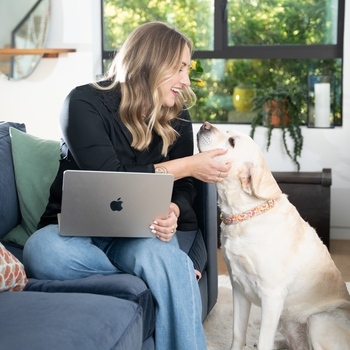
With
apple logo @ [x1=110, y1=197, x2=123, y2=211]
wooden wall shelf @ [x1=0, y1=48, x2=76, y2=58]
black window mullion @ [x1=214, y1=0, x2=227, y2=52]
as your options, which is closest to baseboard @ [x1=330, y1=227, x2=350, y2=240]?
black window mullion @ [x1=214, y1=0, x2=227, y2=52]

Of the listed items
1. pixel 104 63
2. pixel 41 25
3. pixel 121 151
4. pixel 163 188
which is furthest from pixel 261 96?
pixel 163 188

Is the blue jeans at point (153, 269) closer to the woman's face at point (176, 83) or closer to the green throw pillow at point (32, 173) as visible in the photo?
the green throw pillow at point (32, 173)

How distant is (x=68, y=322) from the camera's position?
1.71 metres

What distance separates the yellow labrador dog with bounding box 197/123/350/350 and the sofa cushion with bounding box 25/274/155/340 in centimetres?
36

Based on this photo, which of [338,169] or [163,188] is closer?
[163,188]

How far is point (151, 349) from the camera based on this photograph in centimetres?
215

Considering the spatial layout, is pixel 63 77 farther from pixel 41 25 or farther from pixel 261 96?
pixel 261 96

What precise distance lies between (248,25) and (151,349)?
291 centimetres

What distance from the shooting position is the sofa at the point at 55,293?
1663mm

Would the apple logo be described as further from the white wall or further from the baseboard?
the baseboard

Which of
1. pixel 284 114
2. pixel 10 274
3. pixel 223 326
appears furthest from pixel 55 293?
pixel 284 114

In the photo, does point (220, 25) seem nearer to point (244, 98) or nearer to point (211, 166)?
point (244, 98)

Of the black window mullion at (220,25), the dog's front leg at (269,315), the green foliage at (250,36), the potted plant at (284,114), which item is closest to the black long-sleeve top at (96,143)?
the dog's front leg at (269,315)

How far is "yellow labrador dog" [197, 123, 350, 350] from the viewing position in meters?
2.29
